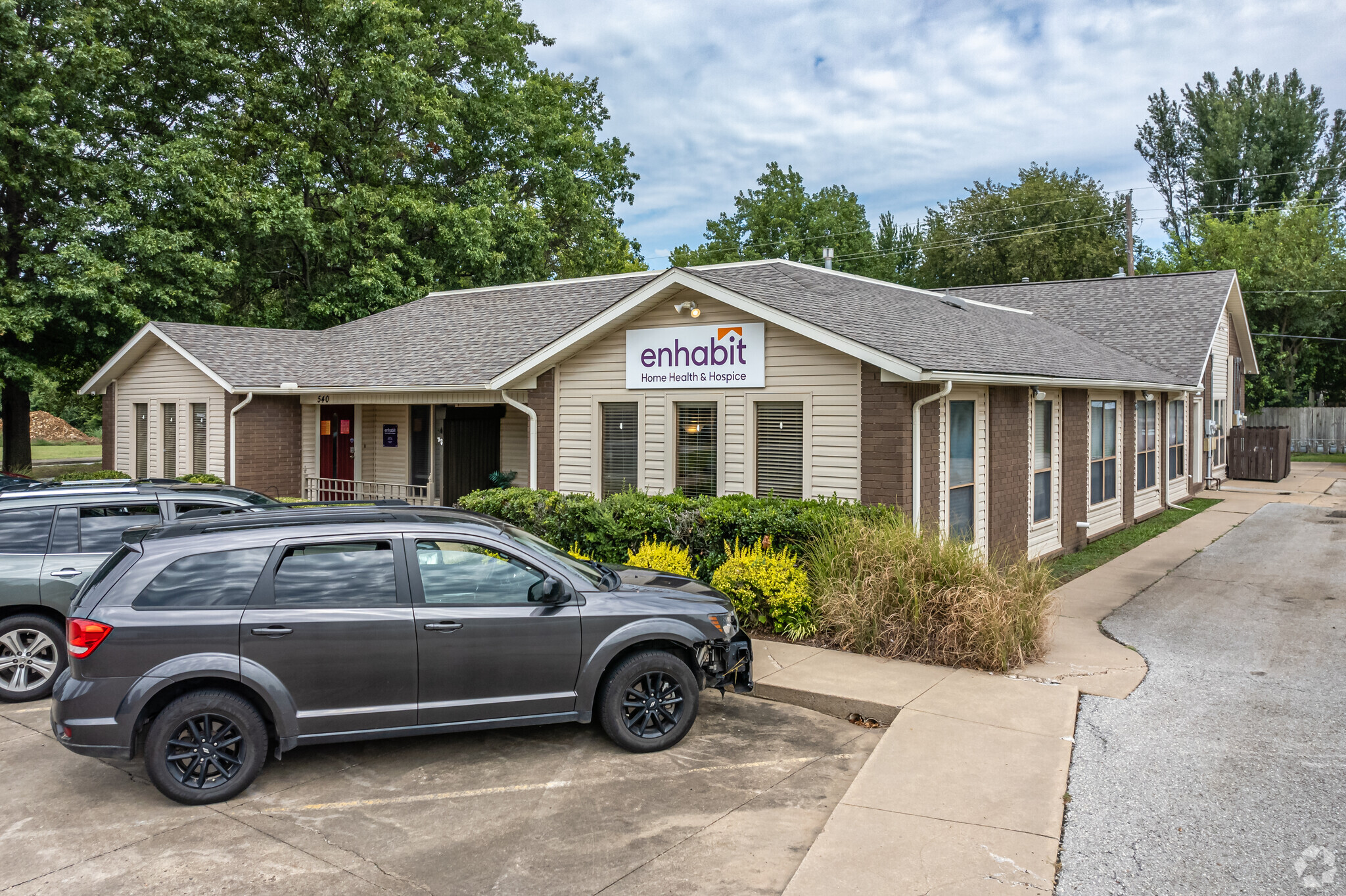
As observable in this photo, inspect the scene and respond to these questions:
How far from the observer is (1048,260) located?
47.3m

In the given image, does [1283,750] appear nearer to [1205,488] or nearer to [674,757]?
[674,757]

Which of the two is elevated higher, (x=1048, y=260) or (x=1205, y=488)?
(x=1048, y=260)

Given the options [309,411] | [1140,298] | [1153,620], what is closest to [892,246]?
[1140,298]

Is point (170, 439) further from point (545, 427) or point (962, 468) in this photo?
point (962, 468)

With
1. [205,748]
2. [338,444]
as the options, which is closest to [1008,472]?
[205,748]

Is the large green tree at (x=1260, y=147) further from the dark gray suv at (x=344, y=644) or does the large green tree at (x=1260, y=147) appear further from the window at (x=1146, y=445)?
the dark gray suv at (x=344, y=644)

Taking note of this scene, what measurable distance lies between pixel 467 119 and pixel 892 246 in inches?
1584

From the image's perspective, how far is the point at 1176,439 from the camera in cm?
2133

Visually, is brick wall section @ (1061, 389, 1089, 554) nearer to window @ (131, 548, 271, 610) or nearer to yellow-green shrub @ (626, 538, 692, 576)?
yellow-green shrub @ (626, 538, 692, 576)

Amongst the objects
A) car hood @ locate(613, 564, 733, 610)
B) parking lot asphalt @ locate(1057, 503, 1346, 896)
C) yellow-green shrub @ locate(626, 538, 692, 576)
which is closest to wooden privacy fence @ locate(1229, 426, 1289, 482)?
parking lot asphalt @ locate(1057, 503, 1346, 896)

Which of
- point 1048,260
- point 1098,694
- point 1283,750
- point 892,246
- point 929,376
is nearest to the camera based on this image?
point 1283,750

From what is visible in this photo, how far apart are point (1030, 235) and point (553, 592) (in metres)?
47.4

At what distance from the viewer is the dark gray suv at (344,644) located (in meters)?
5.39

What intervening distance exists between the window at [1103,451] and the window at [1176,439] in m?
5.04
